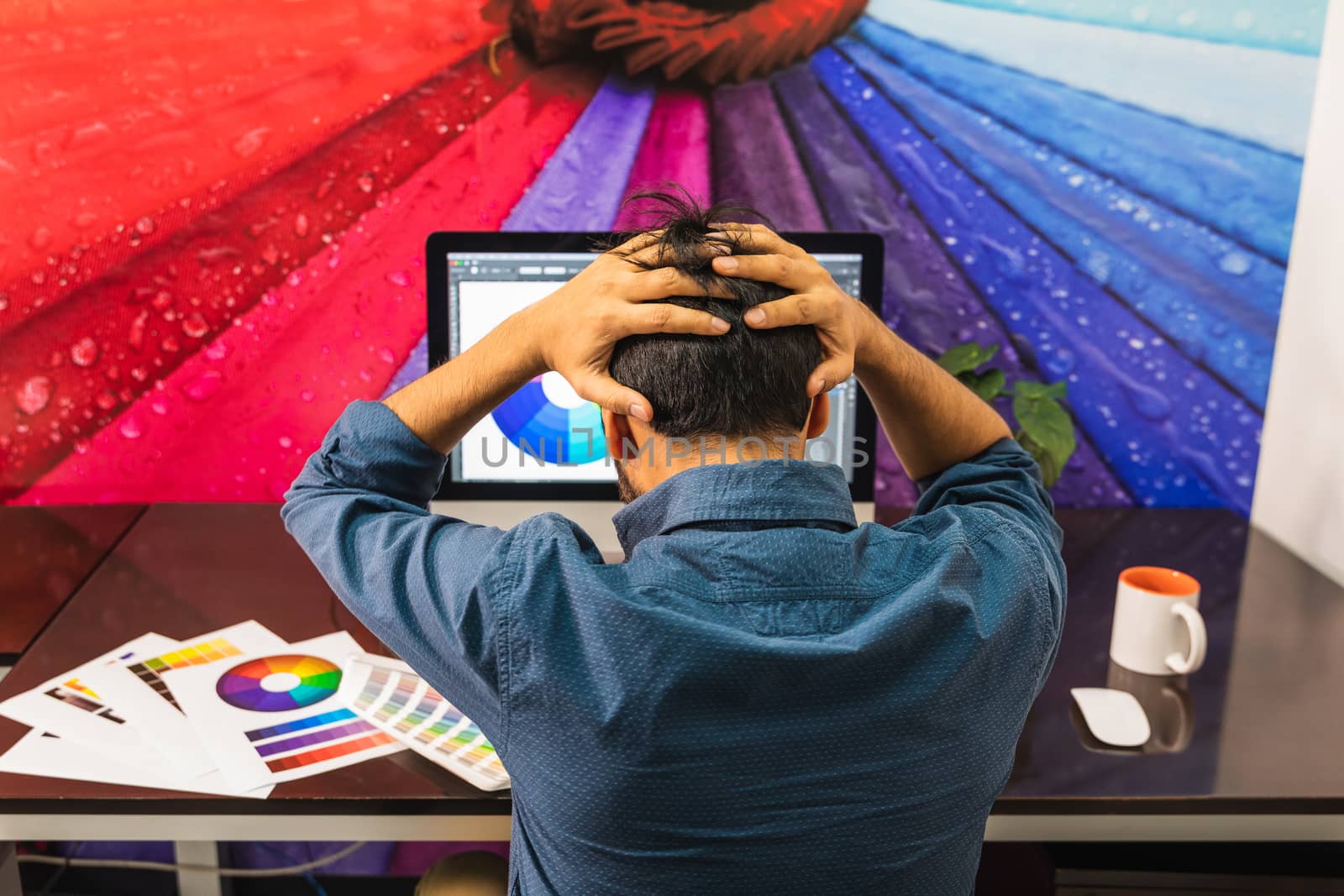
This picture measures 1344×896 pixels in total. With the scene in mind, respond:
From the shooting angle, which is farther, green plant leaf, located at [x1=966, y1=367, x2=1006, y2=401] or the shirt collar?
green plant leaf, located at [x1=966, y1=367, x2=1006, y2=401]

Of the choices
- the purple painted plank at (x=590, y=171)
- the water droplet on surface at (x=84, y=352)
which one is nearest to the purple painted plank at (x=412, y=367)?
the purple painted plank at (x=590, y=171)

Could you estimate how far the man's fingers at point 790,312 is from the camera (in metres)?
0.82

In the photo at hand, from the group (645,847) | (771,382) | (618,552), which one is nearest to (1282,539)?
(618,552)

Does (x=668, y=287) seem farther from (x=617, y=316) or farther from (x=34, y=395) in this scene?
(x=34, y=395)

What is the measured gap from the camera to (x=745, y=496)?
797 millimetres

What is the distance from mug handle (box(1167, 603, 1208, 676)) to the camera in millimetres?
1317

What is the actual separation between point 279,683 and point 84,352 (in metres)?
0.81

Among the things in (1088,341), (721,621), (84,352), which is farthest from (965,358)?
(84,352)

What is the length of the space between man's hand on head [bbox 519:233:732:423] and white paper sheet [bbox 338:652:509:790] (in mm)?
473

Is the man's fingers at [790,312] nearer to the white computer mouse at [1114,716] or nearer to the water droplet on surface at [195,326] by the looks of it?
the white computer mouse at [1114,716]

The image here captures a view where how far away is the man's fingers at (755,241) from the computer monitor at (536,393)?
0.59m

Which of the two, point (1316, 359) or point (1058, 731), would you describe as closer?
point (1058, 731)

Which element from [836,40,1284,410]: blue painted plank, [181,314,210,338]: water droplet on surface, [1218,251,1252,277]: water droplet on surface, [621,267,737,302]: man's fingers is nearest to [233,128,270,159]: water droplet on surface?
[181,314,210,338]: water droplet on surface

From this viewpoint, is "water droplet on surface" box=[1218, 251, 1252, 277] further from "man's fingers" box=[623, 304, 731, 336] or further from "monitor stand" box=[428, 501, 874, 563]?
"man's fingers" box=[623, 304, 731, 336]
